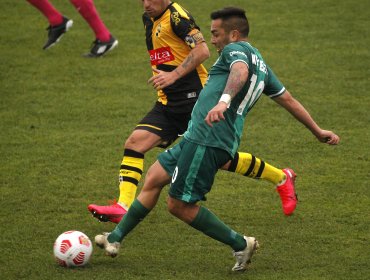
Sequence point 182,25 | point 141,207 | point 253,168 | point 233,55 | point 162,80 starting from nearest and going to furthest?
point 233,55 → point 141,207 → point 162,80 → point 182,25 → point 253,168

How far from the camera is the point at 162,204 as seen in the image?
831cm

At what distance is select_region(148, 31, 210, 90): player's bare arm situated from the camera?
7.10 meters

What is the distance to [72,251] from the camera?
21.5 feet

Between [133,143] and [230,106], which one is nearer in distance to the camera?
[230,106]

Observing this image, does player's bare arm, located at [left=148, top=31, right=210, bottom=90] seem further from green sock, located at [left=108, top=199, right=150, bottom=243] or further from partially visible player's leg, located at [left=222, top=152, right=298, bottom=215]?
green sock, located at [left=108, top=199, right=150, bottom=243]

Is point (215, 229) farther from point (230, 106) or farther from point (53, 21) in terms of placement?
point (53, 21)

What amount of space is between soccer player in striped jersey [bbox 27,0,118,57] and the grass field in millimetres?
179

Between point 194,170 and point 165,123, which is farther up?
point 194,170

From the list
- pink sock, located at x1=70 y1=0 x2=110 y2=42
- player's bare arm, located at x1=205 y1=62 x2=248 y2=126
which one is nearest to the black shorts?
player's bare arm, located at x1=205 y1=62 x2=248 y2=126

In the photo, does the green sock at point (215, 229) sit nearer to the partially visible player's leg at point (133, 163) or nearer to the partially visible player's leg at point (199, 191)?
the partially visible player's leg at point (199, 191)

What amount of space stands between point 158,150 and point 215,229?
360 cm

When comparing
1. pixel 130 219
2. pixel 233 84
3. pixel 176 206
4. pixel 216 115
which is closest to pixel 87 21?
pixel 130 219

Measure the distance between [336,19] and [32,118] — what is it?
5.58 meters

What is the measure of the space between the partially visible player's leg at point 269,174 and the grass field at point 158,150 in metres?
0.18
